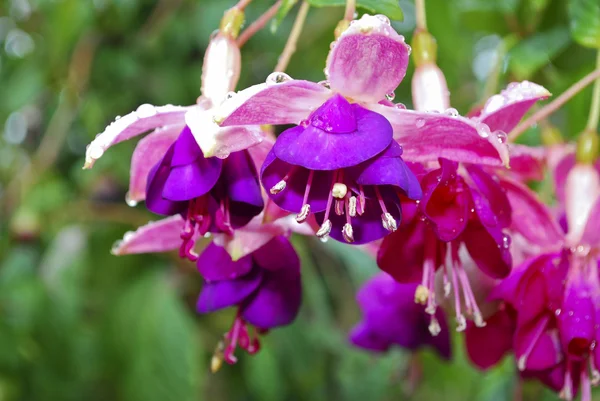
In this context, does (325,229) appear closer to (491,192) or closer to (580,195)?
(491,192)

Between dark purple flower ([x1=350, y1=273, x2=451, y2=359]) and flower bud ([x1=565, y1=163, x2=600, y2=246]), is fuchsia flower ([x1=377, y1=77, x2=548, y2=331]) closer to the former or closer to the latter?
flower bud ([x1=565, y1=163, x2=600, y2=246])

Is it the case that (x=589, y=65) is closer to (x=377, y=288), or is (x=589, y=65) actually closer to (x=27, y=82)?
(x=377, y=288)

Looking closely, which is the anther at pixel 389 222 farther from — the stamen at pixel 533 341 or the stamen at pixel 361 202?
the stamen at pixel 533 341

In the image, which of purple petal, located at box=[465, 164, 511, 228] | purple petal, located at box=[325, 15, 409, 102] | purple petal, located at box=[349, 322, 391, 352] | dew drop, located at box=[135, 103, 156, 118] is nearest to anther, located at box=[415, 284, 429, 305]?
purple petal, located at box=[465, 164, 511, 228]

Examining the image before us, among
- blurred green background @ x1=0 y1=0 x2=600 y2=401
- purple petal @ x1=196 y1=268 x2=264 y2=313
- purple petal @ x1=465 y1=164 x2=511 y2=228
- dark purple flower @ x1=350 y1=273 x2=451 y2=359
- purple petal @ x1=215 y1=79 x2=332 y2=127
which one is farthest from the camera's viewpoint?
blurred green background @ x1=0 y1=0 x2=600 y2=401

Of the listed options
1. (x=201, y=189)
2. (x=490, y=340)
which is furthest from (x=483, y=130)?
(x=490, y=340)

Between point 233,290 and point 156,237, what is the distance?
12cm

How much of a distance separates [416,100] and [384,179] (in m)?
0.18

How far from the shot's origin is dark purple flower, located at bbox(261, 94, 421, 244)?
0.59 meters

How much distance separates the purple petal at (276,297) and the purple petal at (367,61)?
22 centimetres

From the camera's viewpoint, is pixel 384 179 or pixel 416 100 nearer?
pixel 384 179

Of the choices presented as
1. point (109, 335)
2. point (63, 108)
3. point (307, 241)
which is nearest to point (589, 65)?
point (307, 241)

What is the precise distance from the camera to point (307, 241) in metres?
2.07

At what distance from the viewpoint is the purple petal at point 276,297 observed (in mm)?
781
